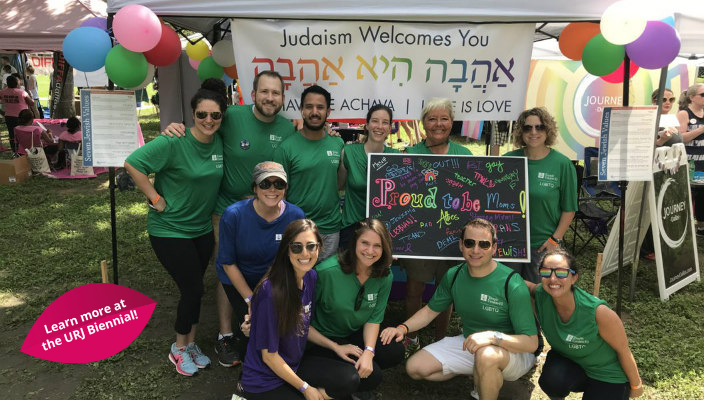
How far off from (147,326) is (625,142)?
Result: 4068mm

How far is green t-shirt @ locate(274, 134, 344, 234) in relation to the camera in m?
3.39

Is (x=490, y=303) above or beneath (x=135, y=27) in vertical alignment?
beneath

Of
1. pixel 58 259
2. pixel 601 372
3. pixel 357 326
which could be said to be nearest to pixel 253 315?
pixel 357 326

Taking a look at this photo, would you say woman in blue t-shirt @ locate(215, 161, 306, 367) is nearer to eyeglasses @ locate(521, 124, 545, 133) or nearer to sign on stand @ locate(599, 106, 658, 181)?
eyeglasses @ locate(521, 124, 545, 133)

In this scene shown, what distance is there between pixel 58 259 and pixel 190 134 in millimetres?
3353

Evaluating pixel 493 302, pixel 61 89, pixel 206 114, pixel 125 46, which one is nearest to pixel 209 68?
pixel 125 46

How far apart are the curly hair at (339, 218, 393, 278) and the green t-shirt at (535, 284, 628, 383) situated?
3.25 ft

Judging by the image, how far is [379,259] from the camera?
9.69 feet

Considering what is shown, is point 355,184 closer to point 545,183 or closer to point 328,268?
point 328,268

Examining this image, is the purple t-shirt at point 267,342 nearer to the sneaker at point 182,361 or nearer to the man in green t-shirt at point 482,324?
the man in green t-shirt at point 482,324

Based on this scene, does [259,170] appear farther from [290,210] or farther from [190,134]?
[190,134]

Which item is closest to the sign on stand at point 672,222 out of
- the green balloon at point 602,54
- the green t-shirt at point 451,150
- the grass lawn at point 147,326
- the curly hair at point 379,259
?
the grass lawn at point 147,326

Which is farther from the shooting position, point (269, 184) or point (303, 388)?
point (269, 184)

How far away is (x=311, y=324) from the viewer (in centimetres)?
305
